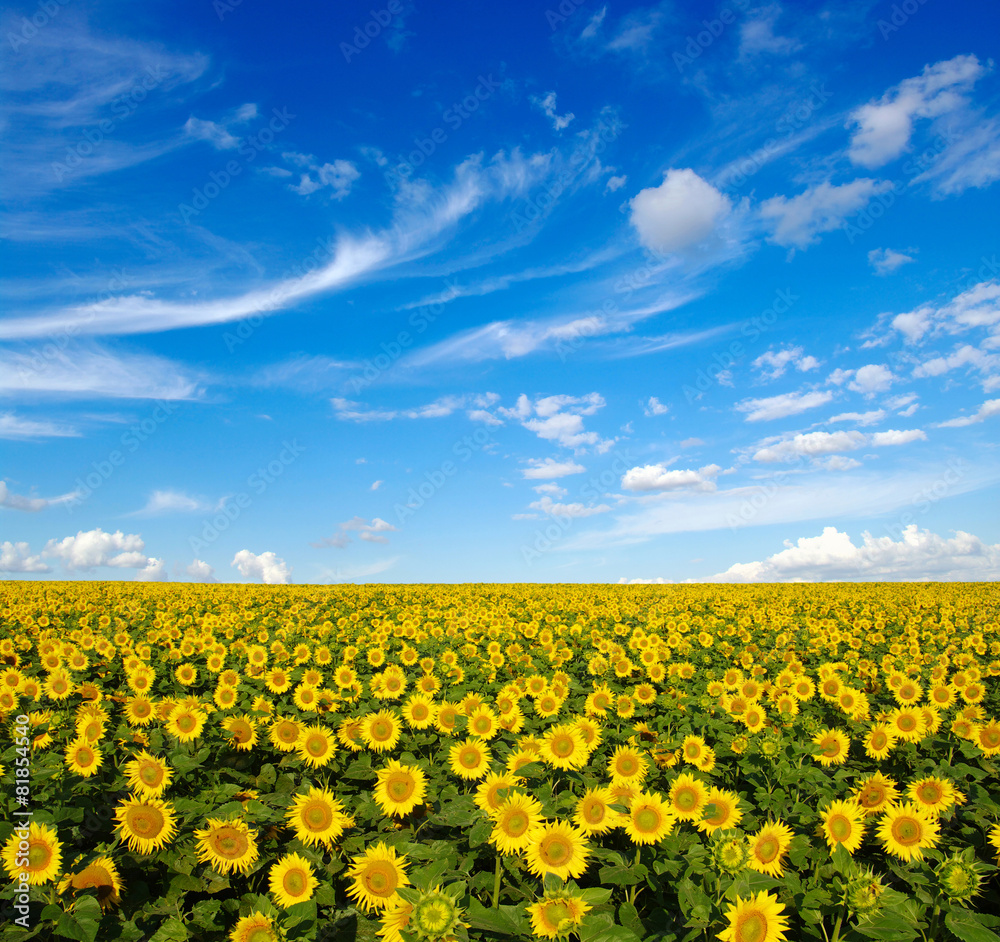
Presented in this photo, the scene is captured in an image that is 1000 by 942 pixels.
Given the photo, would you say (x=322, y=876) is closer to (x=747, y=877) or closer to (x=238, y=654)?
(x=747, y=877)

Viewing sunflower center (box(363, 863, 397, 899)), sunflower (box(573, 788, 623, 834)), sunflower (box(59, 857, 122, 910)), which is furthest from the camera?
sunflower (box(573, 788, 623, 834))

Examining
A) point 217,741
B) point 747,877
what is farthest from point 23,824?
point 747,877

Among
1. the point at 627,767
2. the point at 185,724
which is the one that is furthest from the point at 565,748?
the point at 185,724

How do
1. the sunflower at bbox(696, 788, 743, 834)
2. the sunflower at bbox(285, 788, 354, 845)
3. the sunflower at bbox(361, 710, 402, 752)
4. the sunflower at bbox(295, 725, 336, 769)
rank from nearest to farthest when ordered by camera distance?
1. the sunflower at bbox(285, 788, 354, 845)
2. the sunflower at bbox(696, 788, 743, 834)
3. the sunflower at bbox(295, 725, 336, 769)
4. the sunflower at bbox(361, 710, 402, 752)

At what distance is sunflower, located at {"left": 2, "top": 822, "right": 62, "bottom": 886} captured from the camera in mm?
3729

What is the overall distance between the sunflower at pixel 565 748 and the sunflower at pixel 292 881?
1.84m

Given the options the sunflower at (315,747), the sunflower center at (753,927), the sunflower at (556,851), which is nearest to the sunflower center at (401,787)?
the sunflower at (315,747)

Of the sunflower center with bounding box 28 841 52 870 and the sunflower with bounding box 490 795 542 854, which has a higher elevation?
the sunflower with bounding box 490 795 542 854

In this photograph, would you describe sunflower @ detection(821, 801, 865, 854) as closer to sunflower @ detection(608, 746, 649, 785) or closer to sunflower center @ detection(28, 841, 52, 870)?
sunflower @ detection(608, 746, 649, 785)

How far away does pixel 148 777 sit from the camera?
4535mm

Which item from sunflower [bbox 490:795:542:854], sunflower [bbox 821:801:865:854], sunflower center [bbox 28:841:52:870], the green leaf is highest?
sunflower [bbox 490:795:542:854]

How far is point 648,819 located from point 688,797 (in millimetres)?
638

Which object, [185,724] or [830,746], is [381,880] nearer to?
[185,724]

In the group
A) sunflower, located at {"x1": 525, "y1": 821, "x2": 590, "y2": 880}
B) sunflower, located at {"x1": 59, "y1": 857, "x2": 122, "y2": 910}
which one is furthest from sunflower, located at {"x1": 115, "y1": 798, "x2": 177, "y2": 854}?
sunflower, located at {"x1": 525, "y1": 821, "x2": 590, "y2": 880}
